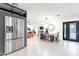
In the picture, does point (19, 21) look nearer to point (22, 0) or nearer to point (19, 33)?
point (19, 33)

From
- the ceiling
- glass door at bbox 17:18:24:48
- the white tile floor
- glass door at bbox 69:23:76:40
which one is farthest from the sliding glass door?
glass door at bbox 69:23:76:40

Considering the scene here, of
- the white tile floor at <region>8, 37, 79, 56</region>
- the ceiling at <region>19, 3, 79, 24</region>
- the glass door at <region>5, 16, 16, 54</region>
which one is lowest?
the white tile floor at <region>8, 37, 79, 56</region>

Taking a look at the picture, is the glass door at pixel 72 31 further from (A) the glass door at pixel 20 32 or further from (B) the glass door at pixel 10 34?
(B) the glass door at pixel 10 34

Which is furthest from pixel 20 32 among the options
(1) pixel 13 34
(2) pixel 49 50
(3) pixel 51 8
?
(3) pixel 51 8

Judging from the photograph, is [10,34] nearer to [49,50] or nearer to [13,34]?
[13,34]

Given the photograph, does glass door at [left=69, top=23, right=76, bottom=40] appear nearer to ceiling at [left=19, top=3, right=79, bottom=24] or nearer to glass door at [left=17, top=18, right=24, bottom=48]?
ceiling at [left=19, top=3, right=79, bottom=24]

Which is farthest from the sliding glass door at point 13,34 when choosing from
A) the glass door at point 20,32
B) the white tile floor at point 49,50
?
the white tile floor at point 49,50

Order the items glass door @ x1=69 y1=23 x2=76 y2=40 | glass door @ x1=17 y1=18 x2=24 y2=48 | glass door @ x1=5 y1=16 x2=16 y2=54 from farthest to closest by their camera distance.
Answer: glass door @ x1=69 y1=23 x2=76 y2=40 < glass door @ x1=17 y1=18 x2=24 y2=48 < glass door @ x1=5 y1=16 x2=16 y2=54

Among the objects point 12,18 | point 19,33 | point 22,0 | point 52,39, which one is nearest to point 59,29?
point 52,39

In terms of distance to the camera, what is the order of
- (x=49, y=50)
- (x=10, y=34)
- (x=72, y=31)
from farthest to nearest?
(x=72, y=31)
(x=49, y=50)
(x=10, y=34)

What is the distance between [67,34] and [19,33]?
6.36 m

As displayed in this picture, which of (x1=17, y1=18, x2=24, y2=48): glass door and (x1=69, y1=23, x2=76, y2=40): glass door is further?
(x1=69, y1=23, x2=76, y2=40): glass door

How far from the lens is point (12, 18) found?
208 inches

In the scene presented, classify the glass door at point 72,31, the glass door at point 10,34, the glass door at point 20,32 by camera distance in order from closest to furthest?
the glass door at point 10,34 → the glass door at point 20,32 → the glass door at point 72,31
